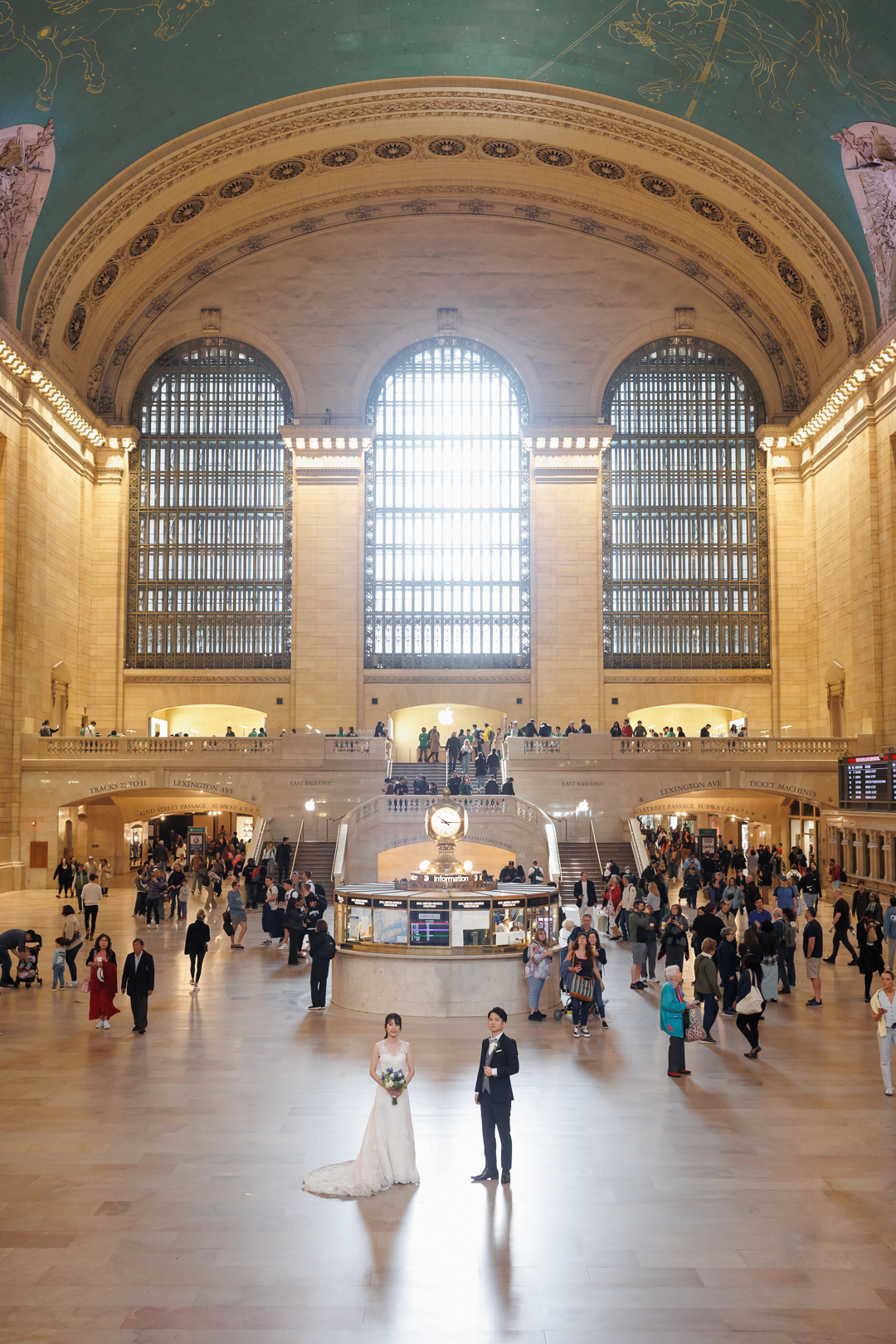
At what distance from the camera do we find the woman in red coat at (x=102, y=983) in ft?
39.0

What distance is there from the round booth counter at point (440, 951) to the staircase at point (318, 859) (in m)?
12.4

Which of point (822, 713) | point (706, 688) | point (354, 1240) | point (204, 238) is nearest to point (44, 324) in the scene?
point (204, 238)

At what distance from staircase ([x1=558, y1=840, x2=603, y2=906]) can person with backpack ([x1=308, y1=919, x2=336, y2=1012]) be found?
11.9 meters

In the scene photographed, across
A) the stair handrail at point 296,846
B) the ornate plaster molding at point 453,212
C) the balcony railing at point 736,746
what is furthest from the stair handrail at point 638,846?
the ornate plaster molding at point 453,212

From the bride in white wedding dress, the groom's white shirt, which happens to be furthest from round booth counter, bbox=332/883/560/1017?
the bride in white wedding dress

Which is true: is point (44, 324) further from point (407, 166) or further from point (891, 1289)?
point (891, 1289)

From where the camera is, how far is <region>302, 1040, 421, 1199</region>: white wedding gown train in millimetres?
7191

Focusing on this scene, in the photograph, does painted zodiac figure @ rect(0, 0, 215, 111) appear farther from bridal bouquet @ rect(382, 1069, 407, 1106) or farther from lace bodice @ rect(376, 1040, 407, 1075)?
bridal bouquet @ rect(382, 1069, 407, 1106)

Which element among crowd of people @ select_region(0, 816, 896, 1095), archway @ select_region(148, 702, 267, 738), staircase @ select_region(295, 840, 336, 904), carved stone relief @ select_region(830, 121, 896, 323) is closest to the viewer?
crowd of people @ select_region(0, 816, 896, 1095)

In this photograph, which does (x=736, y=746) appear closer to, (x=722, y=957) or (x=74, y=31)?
(x=722, y=957)

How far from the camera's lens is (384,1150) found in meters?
7.27

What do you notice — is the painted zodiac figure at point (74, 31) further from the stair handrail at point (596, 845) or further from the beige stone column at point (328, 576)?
the stair handrail at point (596, 845)

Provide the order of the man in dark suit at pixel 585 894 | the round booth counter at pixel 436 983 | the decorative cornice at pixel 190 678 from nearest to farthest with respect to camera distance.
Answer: the round booth counter at pixel 436 983 < the man in dark suit at pixel 585 894 < the decorative cornice at pixel 190 678

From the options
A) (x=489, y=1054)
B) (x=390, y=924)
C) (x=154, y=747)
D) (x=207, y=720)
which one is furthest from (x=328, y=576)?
(x=489, y=1054)
